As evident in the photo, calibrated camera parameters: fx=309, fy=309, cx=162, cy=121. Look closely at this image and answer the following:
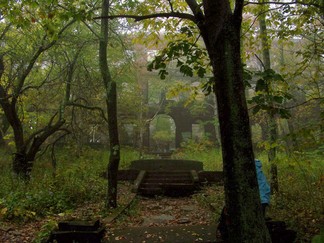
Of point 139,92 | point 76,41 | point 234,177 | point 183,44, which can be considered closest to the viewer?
point 234,177

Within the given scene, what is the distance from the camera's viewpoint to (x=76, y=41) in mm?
12664

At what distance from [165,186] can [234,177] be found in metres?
9.87

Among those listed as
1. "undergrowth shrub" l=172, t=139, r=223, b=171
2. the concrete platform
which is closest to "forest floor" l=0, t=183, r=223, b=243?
the concrete platform

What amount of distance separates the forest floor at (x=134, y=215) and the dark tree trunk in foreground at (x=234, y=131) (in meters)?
3.46

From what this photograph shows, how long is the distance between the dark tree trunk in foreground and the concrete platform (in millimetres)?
2584

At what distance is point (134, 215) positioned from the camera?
30.9 feet

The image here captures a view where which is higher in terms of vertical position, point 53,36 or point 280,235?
point 53,36

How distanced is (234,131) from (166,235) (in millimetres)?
3983

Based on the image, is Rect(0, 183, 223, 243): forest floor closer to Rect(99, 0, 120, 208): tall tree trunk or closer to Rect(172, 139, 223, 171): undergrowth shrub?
Rect(99, 0, 120, 208): tall tree trunk

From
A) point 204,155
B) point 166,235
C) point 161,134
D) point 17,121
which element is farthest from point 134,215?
point 161,134

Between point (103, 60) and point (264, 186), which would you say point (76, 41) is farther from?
point (264, 186)

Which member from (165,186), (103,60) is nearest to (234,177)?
(103,60)

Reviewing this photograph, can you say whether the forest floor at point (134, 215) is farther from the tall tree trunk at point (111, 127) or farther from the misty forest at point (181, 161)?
the tall tree trunk at point (111, 127)

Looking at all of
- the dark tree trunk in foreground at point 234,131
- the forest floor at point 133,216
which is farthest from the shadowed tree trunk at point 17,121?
the dark tree trunk in foreground at point 234,131
